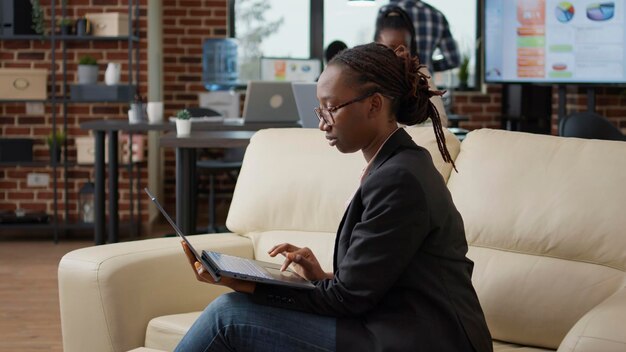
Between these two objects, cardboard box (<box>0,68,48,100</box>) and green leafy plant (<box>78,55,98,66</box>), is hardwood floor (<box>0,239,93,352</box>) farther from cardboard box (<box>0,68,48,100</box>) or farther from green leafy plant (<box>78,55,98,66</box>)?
green leafy plant (<box>78,55,98,66</box>)

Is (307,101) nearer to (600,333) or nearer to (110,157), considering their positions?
(110,157)

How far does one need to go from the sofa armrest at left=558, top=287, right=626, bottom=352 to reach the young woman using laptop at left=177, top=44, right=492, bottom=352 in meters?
0.18

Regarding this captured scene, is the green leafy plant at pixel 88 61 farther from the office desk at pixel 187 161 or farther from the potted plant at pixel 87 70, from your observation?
the office desk at pixel 187 161

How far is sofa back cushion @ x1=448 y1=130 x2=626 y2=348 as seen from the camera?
8.37ft

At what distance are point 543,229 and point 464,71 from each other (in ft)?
19.5

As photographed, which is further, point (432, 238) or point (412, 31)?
point (412, 31)

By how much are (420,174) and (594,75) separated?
4.31 metres

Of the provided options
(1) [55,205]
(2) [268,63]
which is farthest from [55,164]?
(2) [268,63]

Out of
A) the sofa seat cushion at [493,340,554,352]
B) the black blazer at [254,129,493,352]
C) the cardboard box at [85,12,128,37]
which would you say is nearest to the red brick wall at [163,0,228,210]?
the cardboard box at [85,12,128,37]

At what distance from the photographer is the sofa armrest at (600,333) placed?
2.10 metres

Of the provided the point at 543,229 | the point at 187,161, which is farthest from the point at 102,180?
the point at 543,229

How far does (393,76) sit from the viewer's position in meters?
2.23

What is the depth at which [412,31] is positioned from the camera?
16.1 feet

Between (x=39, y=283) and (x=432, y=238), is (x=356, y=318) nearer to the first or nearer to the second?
(x=432, y=238)
